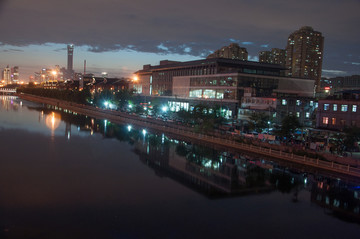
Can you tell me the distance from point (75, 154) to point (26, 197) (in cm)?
1438

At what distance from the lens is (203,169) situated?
30.7 meters

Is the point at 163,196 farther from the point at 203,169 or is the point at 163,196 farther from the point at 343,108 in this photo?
the point at 343,108

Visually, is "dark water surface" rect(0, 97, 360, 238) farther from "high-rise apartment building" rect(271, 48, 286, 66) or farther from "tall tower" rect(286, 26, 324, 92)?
"high-rise apartment building" rect(271, 48, 286, 66)

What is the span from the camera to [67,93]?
11300 cm

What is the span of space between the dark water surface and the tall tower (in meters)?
140

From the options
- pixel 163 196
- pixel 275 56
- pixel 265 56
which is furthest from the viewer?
pixel 265 56

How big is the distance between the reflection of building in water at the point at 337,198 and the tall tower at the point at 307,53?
14568 cm

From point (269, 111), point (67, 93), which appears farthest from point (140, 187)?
point (67, 93)

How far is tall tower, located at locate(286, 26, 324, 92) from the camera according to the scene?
531 ft

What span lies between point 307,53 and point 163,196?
6307 inches

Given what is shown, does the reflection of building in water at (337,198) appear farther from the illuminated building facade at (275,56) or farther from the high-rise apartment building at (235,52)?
the illuminated building facade at (275,56)

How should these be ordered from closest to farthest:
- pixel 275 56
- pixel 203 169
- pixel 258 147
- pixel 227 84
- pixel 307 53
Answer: pixel 203 169 < pixel 258 147 < pixel 227 84 < pixel 307 53 < pixel 275 56

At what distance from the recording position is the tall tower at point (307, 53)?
531 feet

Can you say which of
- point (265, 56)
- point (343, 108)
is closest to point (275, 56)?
point (265, 56)
